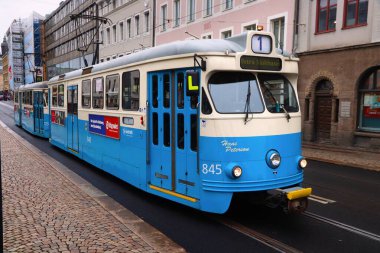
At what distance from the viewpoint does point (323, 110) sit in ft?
66.0

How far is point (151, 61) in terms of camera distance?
7336 millimetres

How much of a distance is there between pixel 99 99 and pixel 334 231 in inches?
257

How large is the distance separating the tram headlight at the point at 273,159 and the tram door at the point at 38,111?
1549cm

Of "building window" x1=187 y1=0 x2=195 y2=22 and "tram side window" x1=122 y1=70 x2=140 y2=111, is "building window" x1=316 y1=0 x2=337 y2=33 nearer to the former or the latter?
"building window" x1=187 y1=0 x2=195 y2=22

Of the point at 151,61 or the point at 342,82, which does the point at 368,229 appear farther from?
the point at 342,82

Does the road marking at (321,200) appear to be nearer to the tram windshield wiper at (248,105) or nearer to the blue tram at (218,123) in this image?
the blue tram at (218,123)

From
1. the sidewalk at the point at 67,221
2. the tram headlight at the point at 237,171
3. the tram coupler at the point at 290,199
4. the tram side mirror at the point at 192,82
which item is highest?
the tram side mirror at the point at 192,82

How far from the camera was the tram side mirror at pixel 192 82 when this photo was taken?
6.14m

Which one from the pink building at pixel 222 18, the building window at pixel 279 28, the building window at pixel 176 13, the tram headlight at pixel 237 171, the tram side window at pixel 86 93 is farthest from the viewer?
the building window at pixel 176 13

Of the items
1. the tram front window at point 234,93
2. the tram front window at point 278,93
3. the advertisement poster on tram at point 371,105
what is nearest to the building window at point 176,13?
the advertisement poster on tram at point 371,105

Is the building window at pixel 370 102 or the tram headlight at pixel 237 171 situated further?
the building window at pixel 370 102

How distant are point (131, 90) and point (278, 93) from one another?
3065 mm

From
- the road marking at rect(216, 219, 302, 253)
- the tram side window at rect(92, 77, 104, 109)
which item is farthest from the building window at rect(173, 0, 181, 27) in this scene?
the road marking at rect(216, 219, 302, 253)

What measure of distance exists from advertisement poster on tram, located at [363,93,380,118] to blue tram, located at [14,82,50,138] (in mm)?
14229
